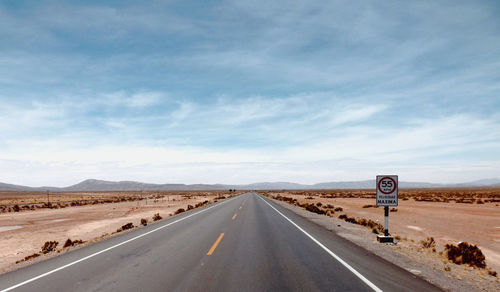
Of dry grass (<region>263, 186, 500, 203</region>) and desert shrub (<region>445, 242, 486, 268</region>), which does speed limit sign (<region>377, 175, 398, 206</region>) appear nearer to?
desert shrub (<region>445, 242, 486, 268</region>)

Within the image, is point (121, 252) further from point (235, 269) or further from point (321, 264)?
point (321, 264)

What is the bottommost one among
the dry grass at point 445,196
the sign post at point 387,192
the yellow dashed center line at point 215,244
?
the dry grass at point 445,196

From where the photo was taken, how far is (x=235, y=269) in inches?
280

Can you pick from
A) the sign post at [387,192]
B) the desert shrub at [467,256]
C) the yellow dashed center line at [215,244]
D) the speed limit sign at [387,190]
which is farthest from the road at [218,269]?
the desert shrub at [467,256]

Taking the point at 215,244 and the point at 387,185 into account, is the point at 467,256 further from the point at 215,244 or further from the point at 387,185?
the point at 215,244

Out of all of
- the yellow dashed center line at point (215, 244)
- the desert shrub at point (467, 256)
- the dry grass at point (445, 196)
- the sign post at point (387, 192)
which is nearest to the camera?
the desert shrub at point (467, 256)

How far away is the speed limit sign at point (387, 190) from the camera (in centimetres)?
1126

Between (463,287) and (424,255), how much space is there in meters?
3.58

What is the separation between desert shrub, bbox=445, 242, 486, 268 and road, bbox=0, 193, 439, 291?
254cm

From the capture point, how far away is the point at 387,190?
1134 centimetres

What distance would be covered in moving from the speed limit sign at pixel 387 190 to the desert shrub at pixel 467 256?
2500mm

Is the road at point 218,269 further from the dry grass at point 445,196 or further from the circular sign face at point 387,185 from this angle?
the dry grass at point 445,196

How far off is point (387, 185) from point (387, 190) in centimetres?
20

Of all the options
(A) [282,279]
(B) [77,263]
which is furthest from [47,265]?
(A) [282,279]
